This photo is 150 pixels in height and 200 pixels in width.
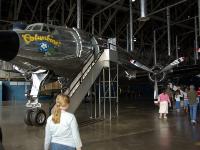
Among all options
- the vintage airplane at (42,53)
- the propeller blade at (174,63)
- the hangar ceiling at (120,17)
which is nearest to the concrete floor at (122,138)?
the vintage airplane at (42,53)

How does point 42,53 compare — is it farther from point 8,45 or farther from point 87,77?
point 87,77

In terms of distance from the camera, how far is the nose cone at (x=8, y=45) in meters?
9.77

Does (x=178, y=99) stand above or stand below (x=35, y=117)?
above

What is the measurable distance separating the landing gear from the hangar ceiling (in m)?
12.1

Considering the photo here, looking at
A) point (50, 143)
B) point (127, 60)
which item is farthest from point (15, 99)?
point (50, 143)

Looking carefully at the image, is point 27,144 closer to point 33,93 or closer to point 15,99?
point 33,93

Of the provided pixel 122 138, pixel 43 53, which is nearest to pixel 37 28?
pixel 43 53

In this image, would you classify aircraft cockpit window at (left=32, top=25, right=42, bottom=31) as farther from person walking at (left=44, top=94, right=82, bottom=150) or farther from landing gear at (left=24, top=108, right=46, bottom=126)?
person walking at (left=44, top=94, right=82, bottom=150)

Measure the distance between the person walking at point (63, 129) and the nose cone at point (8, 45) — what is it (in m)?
6.14

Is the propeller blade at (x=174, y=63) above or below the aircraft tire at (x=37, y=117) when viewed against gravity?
above

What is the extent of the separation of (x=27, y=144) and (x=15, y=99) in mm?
29201

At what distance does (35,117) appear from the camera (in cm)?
1234

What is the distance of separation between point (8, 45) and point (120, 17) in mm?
29183

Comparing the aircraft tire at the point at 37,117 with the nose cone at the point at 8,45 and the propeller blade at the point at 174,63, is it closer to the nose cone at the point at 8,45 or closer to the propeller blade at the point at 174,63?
the nose cone at the point at 8,45
